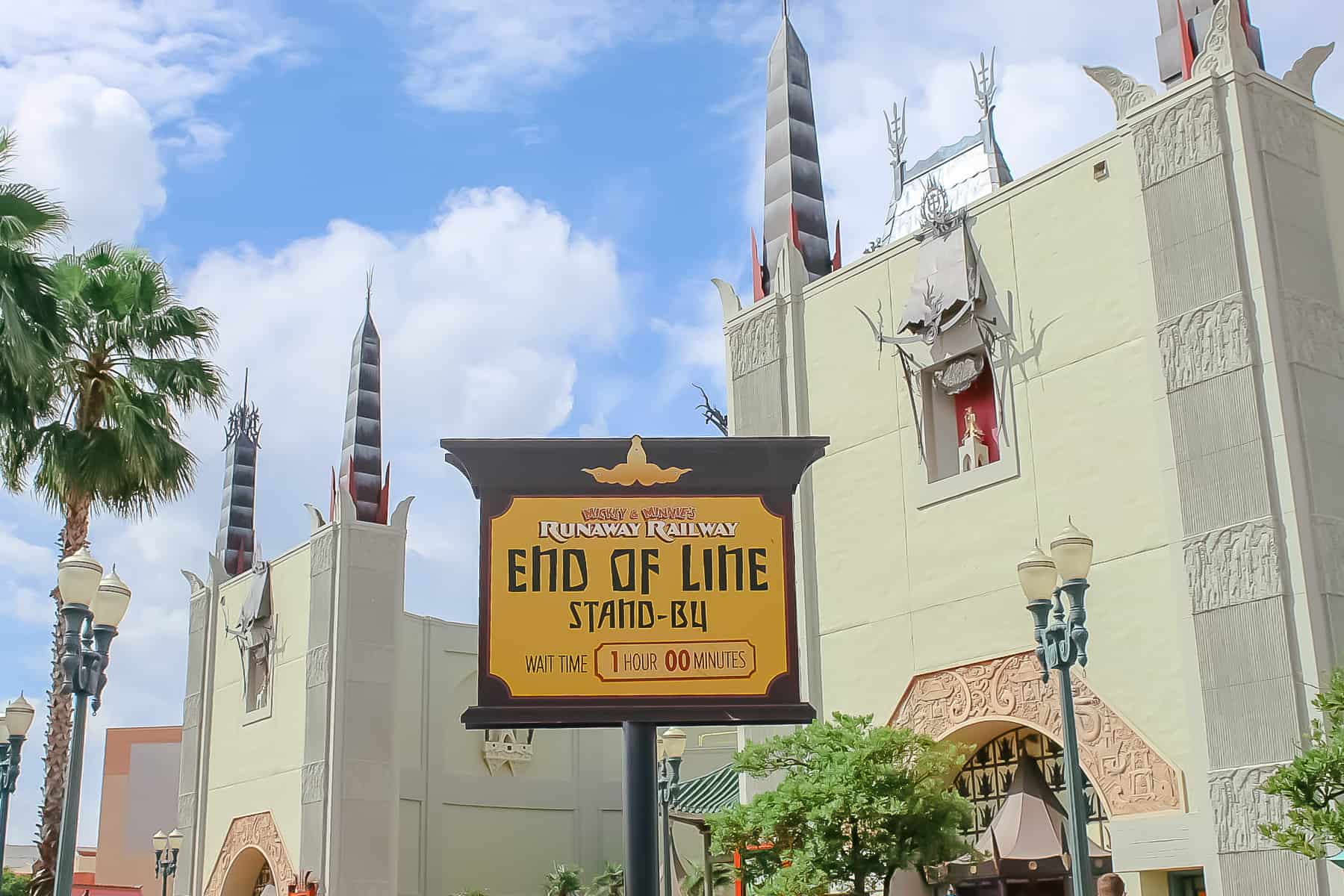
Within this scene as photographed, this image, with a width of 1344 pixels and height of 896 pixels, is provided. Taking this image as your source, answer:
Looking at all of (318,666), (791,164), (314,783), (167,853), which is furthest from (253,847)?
(791,164)

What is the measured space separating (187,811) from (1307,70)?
35038mm

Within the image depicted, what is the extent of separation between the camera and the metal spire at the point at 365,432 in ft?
126

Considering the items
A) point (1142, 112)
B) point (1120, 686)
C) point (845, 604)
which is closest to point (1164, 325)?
point (1142, 112)

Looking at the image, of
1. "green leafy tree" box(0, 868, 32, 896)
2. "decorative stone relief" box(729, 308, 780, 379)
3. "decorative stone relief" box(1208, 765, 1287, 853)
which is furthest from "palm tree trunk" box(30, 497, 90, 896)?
"green leafy tree" box(0, 868, 32, 896)

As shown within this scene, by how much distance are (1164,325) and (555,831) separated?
3127 centimetres

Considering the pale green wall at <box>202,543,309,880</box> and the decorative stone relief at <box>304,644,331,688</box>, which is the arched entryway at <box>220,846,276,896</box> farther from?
the decorative stone relief at <box>304,644,331,688</box>

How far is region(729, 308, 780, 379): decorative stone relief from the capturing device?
25.8 meters

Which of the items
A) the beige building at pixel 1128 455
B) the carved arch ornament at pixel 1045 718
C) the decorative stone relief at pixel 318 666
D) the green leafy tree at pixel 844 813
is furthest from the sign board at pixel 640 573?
the decorative stone relief at pixel 318 666

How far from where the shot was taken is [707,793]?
136 ft

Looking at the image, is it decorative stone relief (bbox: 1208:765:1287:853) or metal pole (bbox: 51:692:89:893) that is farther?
decorative stone relief (bbox: 1208:765:1287:853)

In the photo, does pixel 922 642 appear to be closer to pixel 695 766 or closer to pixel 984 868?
pixel 984 868

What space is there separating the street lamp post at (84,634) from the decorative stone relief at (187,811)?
96.6 feet

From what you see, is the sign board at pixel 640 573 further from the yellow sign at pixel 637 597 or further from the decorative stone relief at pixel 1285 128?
the decorative stone relief at pixel 1285 128

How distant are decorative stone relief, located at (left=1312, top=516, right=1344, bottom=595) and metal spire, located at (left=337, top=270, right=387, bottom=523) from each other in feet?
84.1
